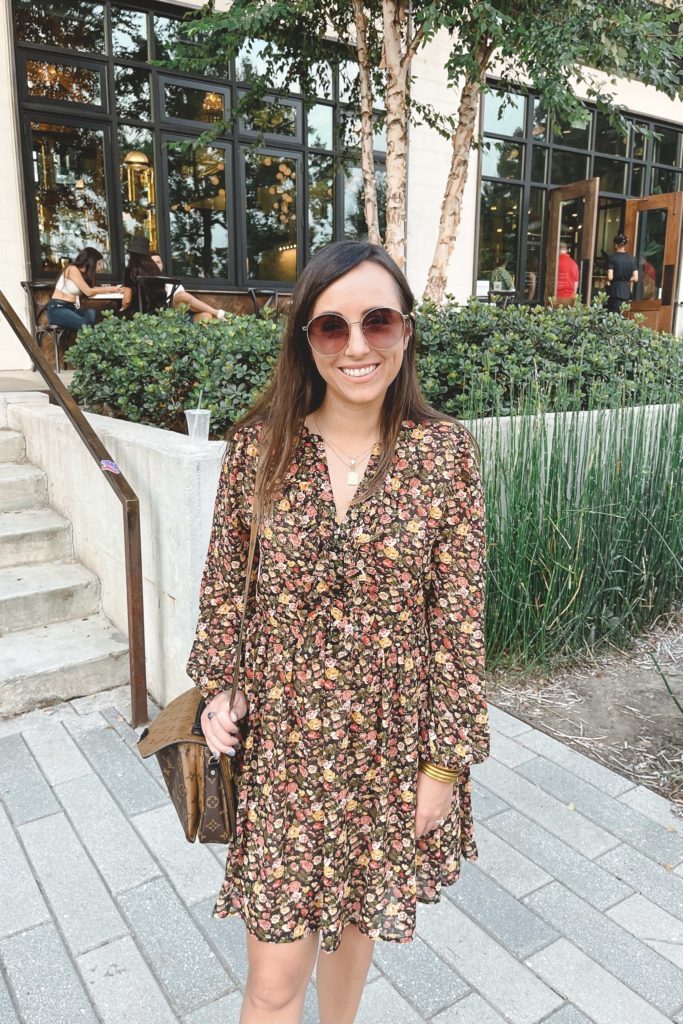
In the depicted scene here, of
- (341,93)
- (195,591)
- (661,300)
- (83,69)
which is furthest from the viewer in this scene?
(661,300)

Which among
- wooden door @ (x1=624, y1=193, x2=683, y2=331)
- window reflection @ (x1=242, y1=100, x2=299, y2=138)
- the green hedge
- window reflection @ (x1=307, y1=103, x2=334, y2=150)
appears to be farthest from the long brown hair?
wooden door @ (x1=624, y1=193, x2=683, y2=331)

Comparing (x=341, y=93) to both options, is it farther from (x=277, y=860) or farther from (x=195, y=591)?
(x=277, y=860)

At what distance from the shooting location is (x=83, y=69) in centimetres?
811

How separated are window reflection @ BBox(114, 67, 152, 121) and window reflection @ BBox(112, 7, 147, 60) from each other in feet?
0.54

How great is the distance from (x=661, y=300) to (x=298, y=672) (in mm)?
14441

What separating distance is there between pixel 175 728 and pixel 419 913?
1079mm

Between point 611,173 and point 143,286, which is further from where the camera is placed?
point 611,173

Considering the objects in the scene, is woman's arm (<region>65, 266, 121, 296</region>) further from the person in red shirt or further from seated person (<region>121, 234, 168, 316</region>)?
the person in red shirt

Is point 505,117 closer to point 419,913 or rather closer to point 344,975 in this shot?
point 419,913

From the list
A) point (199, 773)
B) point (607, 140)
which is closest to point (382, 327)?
point (199, 773)

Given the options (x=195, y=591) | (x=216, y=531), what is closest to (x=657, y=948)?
(x=216, y=531)

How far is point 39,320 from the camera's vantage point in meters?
7.92

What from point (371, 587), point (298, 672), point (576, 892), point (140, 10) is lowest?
point (576, 892)

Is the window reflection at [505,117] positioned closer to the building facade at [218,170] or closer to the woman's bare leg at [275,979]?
the building facade at [218,170]
